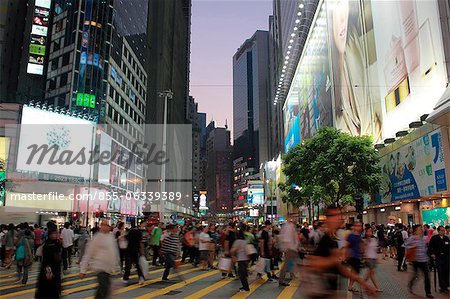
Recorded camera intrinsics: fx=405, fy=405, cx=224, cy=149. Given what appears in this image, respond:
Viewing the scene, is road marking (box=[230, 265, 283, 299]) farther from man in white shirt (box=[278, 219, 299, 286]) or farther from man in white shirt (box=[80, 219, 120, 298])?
man in white shirt (box=[80, 219, 120, 298])

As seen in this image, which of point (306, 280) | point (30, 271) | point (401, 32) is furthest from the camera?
point (401, 32)

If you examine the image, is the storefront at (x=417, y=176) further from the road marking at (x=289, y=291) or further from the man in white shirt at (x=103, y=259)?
the man in white shirt at (x=103, y=259)

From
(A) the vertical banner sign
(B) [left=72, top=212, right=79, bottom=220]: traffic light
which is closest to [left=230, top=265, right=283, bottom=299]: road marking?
(B) [left=72, top=212, right=79, bottom=220]: traffic light

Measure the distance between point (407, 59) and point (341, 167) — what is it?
7.89 meters

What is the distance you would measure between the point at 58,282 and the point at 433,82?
1917cm

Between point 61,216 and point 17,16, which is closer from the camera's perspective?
point 61,216

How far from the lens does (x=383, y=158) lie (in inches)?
1087

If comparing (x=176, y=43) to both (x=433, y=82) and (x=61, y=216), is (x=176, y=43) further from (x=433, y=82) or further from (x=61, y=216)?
(x=433, y=82)

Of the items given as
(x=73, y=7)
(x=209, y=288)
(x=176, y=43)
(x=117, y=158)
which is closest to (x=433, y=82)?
(x=209, y=288)

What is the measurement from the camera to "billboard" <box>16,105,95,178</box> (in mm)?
33688

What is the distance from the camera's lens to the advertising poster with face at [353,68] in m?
29.5

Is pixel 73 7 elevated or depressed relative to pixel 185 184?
elevated

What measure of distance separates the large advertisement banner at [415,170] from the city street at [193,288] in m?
6.84

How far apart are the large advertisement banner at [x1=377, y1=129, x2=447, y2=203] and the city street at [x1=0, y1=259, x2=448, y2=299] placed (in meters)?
6.84
